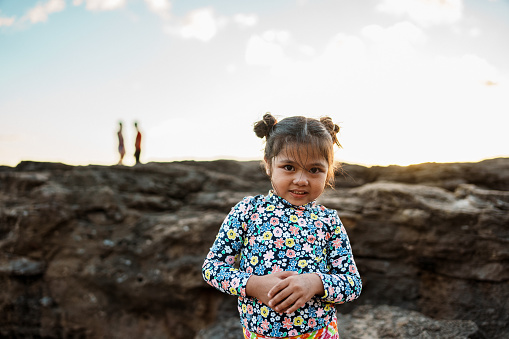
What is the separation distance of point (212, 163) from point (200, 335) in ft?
8.40

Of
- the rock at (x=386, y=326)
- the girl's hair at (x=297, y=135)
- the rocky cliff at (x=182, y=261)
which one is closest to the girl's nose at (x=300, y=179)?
the girl's hair at (x=297, y=135)

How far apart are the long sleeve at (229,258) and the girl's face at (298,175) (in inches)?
8.2

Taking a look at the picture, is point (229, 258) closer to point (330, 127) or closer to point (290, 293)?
point (290, 293)

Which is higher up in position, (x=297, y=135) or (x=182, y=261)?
(x=297, y=135)

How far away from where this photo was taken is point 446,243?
342 centimetres

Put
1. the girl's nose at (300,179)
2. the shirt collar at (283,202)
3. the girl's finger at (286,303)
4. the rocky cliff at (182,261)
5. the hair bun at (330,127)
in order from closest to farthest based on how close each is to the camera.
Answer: the girl's finger at (286,303) < the girl's nose at (300,179) < the shirt collar at (283,202) < the hair bun at (330,127) < the rocky cliff at (182,261)

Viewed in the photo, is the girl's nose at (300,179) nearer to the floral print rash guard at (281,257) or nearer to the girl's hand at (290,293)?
the floral print rash guard at (281,257)

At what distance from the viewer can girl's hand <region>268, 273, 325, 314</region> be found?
1455 millimetres

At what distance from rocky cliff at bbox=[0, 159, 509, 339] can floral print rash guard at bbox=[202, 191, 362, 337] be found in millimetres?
1735

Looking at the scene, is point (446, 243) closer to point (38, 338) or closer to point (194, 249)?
point (194, 249)

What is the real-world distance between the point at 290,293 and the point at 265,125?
2.76 ft

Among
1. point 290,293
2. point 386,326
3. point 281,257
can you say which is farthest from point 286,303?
point 386,326

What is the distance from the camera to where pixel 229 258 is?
1692 millimetres

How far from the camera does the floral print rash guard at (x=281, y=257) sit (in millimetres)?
1601
